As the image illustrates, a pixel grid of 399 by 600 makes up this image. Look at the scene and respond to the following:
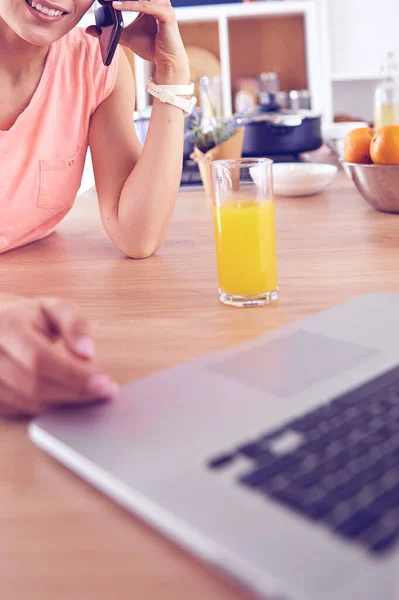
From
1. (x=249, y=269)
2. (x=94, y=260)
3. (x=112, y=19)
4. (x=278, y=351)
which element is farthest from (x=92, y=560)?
(x=112, y=19)

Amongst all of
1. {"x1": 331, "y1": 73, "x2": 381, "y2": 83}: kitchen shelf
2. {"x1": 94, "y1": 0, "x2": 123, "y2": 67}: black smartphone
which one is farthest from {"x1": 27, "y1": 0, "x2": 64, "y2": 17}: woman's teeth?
{"x1": 331, "y1": 73, "x2": 381, "y2": 83}: kitchen shelf

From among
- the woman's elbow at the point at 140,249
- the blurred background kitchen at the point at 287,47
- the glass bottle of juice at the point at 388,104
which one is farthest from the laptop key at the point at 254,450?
the blurred background kitchen at the point at 287,47

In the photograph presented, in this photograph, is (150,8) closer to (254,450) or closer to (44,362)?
(44,362)

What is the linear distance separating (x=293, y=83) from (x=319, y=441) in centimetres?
434

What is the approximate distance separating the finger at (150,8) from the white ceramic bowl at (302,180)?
469 mm

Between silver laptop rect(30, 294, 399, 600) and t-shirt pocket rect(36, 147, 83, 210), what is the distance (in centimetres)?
83

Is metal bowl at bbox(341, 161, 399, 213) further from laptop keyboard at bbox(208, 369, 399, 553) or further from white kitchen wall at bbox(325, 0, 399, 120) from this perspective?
white kitchen wall at bbox(325, 0, 399, 120)

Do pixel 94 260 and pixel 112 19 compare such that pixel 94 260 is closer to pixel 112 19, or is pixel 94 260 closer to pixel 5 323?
pixel 112 19

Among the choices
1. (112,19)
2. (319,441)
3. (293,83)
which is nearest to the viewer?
(319,441)

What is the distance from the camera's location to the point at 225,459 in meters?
0.47

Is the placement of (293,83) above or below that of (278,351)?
above

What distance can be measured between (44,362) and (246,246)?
1.27 ft

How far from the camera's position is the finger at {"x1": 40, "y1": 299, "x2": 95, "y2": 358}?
2.01 feet

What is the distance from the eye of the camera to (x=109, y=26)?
1.29 metres
